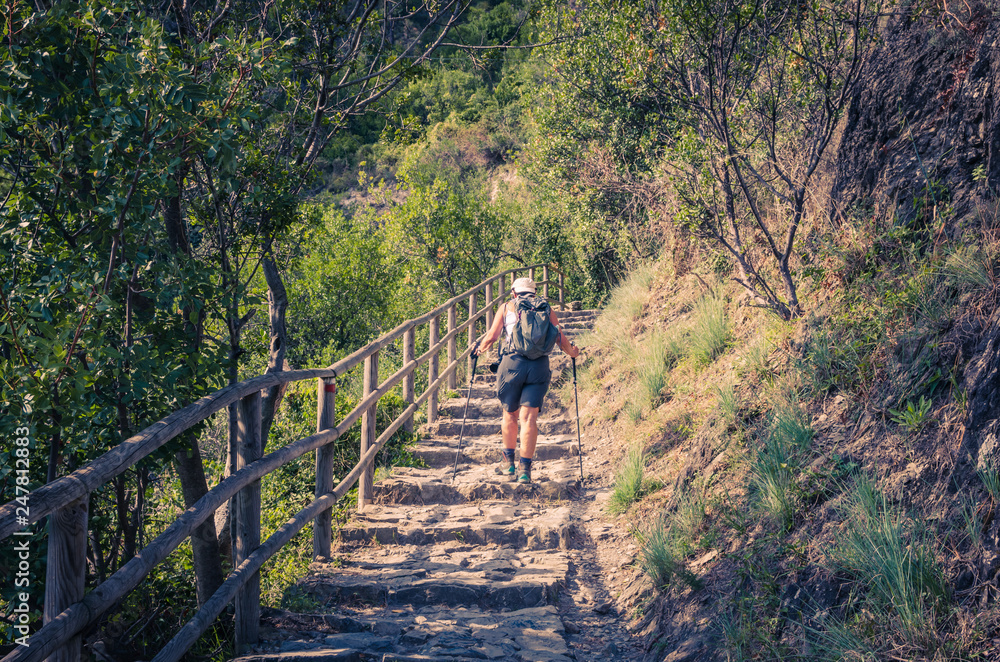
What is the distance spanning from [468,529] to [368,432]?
48.1 inches

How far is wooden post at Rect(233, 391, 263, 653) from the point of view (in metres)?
3.64

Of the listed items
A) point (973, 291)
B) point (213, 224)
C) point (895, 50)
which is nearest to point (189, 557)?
point (213, 224)

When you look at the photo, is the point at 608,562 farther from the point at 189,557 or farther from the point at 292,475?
the point at 292,475

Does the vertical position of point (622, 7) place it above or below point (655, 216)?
above

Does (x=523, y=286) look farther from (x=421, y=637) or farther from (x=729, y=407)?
(x=421, y=637)

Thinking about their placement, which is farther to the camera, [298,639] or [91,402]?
[298,639]

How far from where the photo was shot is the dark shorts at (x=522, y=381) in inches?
265

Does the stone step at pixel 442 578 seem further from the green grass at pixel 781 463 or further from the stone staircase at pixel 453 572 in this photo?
the green grass at pixel 781 463

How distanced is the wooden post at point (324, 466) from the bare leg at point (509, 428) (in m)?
2.14

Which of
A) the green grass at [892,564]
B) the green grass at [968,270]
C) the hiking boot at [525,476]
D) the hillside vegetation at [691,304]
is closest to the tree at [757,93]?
the hillside vegetation at [691,304]

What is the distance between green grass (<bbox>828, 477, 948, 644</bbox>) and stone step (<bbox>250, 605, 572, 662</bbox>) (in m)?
1.51

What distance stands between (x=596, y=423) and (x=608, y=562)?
11.0ft

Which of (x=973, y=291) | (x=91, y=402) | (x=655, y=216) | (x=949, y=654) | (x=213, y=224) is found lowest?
(x=949, y=654)

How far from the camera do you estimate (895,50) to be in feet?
19.5
